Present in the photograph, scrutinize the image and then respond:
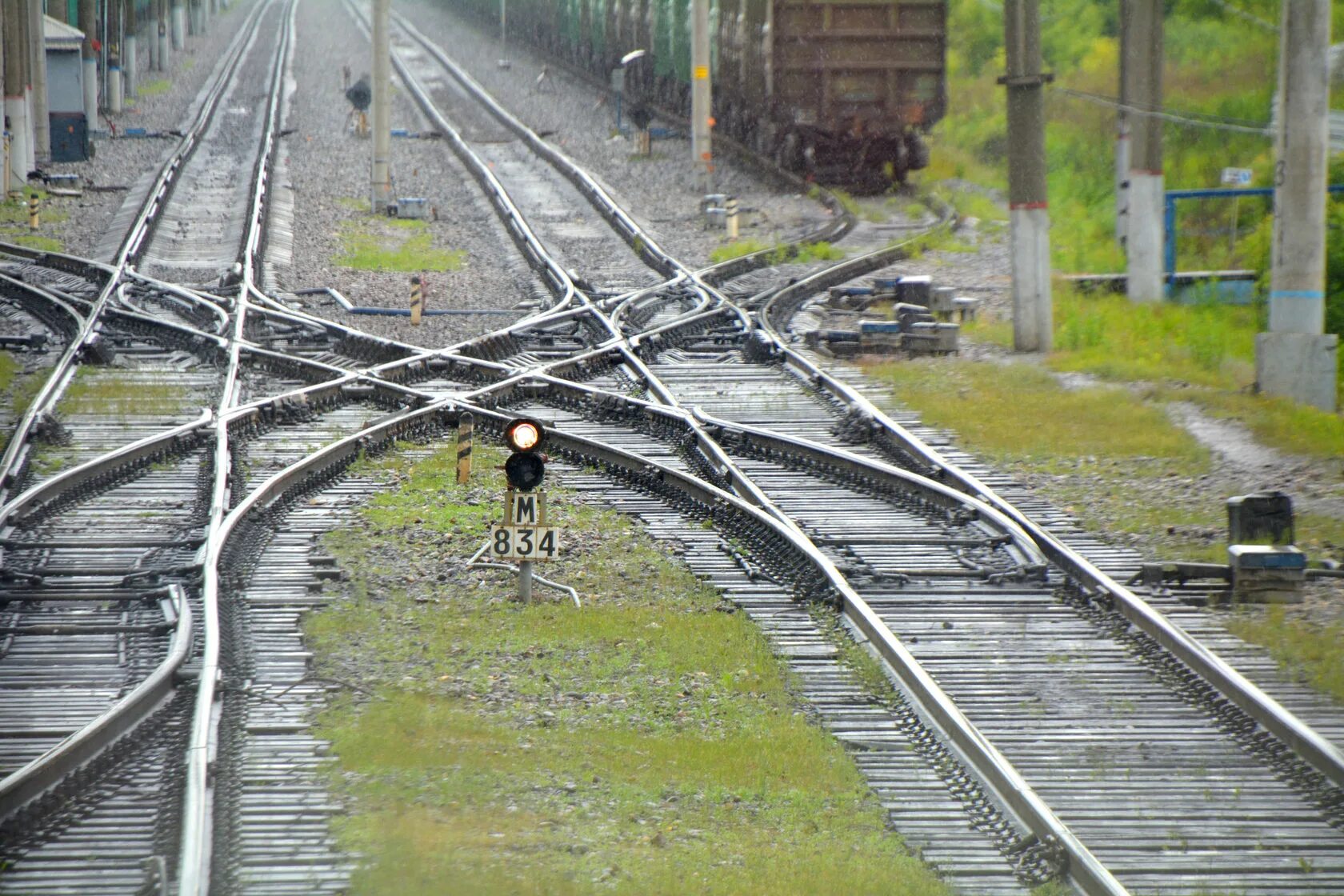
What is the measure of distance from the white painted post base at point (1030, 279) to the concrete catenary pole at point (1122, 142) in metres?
4.56

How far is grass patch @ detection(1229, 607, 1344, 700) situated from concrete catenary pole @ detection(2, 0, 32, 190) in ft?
87.1

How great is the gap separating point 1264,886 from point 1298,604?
12.5ft

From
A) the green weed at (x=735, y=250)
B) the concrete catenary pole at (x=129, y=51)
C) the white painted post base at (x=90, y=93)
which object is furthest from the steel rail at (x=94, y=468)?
the concrete catenary pole at (x=129, y=51)

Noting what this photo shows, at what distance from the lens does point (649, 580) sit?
10.6 metres

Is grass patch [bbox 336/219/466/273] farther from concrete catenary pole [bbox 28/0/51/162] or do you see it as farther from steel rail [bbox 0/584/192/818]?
steel rail [bbox 0/584/192/818]

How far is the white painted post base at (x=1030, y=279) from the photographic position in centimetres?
1798

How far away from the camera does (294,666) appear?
345 inches

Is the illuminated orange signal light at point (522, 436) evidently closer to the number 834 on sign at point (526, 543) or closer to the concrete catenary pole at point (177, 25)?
the number 834 on sign at point (526, 543)

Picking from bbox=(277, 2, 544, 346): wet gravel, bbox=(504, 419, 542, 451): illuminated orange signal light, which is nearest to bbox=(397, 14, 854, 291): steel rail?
bbox=(277, 2, 544, 346): wet gravel

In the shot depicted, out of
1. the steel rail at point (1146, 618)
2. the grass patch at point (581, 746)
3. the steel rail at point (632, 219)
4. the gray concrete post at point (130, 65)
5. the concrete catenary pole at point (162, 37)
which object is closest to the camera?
the grass patch at point (581, 746)

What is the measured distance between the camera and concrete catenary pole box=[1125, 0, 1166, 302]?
21.3 meters

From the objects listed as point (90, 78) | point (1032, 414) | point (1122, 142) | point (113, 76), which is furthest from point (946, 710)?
point (113, 76)

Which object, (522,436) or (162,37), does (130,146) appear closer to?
(162,37)

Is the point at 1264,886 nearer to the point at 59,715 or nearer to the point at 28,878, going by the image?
the point at 28,878
